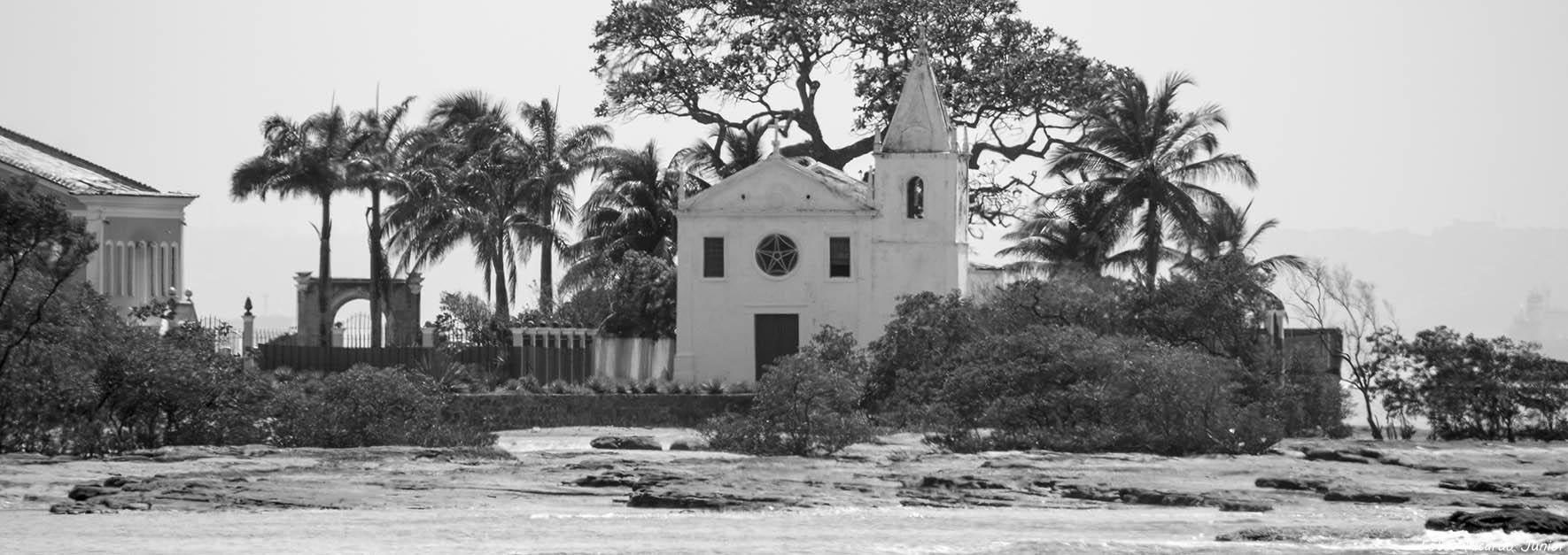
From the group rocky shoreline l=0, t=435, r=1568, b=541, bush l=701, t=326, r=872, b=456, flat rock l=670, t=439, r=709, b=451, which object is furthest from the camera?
flat rock l=670, t=439, r=709, b=451

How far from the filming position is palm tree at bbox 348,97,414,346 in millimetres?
50562

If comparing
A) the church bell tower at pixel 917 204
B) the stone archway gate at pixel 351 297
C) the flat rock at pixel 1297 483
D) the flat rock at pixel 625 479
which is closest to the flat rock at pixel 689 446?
the flat rock at pixel 625 479

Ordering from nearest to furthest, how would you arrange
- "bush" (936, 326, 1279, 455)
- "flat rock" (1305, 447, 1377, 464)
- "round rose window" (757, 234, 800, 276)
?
"flat rock" (1305, 447, 1377, 464) → "bush" (936, 326, 1279, 455) → "round rose window" (757, 234, 800, 276)

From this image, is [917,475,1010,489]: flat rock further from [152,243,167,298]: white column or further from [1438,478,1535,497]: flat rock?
[152,243,167,298]: white column

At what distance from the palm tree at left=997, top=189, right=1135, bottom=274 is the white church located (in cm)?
710

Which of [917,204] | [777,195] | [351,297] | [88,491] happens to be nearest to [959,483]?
[88,491]

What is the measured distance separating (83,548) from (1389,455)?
1841 centimetres

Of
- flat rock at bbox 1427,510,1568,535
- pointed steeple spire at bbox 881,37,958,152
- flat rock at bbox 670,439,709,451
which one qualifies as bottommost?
flat rock at bbox 1427,510,1568,535

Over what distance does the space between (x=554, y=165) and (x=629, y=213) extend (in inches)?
85.4

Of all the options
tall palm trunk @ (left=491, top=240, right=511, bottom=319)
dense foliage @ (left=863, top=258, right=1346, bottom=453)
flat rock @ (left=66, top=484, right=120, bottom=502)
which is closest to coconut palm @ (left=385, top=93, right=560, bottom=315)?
tall palm trunk @ (left=491, top=240, right=511, bottom=319)

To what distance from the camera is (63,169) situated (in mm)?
47000

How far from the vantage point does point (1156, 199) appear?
5381 cm

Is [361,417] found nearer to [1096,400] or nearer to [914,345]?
[1096,400]

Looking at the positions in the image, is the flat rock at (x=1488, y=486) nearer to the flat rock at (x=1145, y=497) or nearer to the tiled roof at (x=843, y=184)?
the flat rock at (x=1145, y=497)
